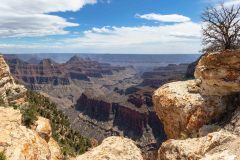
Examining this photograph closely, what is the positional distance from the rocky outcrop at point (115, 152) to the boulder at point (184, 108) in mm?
7325

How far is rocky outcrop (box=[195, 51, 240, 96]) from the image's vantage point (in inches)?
1059

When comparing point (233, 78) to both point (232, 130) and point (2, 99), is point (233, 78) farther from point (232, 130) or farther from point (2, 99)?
point (2, 99)

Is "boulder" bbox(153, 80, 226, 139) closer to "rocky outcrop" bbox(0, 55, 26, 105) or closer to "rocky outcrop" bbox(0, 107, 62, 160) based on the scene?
"rocky outcrop" bbox(0, 107, 62, 160)

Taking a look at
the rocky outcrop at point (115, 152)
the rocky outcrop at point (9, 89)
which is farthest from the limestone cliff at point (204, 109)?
the rocky outcrop at point (9, 89)

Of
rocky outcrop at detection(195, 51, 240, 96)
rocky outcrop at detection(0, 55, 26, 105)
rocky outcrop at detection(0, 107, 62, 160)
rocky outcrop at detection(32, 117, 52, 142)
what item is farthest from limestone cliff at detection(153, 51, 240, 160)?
rocky outcrop at detection(0, 55, 26, 105)

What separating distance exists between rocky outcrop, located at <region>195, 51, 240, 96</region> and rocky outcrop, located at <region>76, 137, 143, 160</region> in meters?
8.67

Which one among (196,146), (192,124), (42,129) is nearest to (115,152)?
(196,146)

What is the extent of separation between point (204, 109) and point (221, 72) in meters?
4.33

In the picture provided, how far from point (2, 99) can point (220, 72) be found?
109 ft

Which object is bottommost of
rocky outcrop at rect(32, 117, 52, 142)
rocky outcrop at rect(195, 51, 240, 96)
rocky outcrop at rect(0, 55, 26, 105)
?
rocky outcrop at rect(32, 117, 52, 142)

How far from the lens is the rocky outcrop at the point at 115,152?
2281cm

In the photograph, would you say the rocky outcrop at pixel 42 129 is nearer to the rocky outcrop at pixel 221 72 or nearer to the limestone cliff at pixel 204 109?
the limestone cliff at pixel 204 109

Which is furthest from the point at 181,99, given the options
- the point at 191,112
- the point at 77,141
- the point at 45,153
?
the point at 77,141

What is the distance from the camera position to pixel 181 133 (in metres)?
31.4
